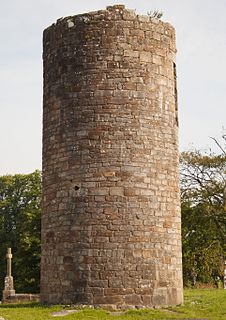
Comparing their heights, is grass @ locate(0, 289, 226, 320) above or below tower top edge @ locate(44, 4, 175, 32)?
below

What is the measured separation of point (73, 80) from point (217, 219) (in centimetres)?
1935

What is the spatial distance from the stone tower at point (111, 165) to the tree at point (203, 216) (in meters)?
17.2

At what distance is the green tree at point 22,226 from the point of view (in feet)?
118

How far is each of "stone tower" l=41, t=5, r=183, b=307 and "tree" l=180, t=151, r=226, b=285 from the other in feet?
56.4

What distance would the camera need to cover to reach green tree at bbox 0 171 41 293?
35838 millimetres

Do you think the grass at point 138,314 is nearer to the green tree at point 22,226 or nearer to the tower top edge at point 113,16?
the tower top edge at point 113,16

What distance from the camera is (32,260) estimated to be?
36375mm

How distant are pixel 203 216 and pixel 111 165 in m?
18.8

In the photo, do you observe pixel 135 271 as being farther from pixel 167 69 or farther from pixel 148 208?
pixel 167 69

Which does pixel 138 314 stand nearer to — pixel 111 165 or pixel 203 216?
pixel 111 165

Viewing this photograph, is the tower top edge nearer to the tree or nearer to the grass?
the grass

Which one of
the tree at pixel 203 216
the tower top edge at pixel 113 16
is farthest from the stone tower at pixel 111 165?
the tree at pixel 203 216

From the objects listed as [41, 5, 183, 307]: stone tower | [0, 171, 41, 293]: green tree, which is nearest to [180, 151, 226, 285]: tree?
[0, 171, 41, 293]: green tree

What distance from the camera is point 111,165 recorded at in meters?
13.4
